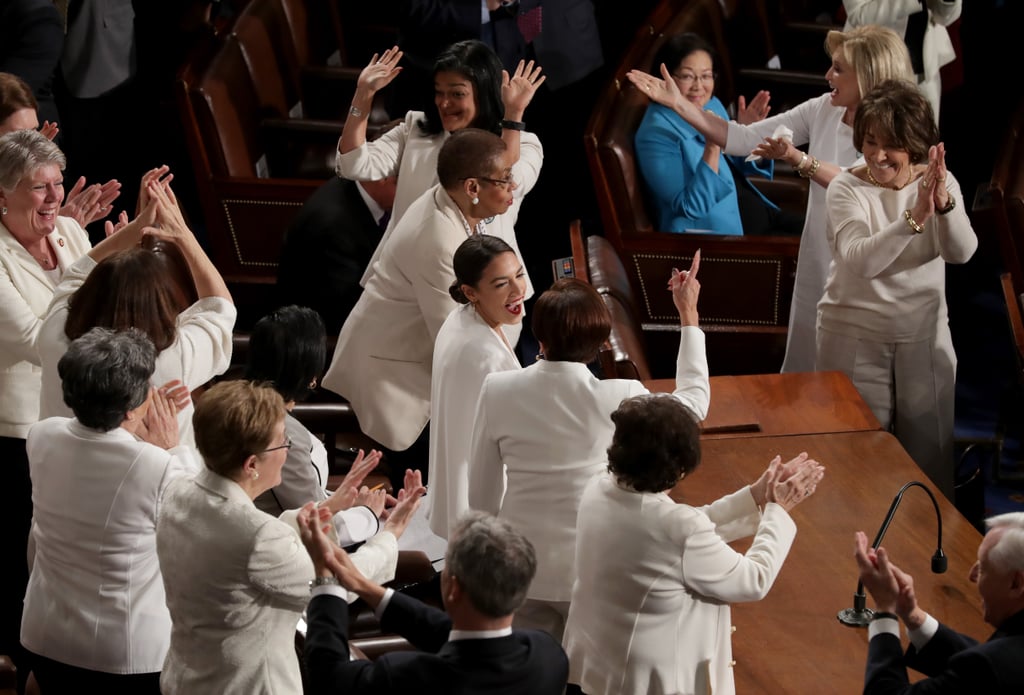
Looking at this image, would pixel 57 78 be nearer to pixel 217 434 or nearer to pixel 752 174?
pixel 752 174

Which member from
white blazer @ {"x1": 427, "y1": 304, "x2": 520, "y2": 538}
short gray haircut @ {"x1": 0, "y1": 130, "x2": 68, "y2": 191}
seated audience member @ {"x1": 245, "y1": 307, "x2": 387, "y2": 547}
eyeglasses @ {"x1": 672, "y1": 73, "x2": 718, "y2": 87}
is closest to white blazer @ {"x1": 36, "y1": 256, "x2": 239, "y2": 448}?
seated audience member @ {"x1": 245, "y1": 307, "x2": 387, "y2": 547}

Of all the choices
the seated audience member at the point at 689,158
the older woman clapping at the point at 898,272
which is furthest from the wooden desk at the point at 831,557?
the seated audience member at the point at 689,158

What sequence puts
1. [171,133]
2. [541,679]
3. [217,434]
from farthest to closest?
[171,133], [217,434], [541,679]

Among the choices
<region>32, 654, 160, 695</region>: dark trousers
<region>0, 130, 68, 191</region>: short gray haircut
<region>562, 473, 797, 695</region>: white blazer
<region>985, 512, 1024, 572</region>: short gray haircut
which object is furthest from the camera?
<region>0, 130, 68, 191</region>: short gray haircut

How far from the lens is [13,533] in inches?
143

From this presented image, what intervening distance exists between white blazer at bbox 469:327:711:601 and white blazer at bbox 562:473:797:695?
11.3 inches

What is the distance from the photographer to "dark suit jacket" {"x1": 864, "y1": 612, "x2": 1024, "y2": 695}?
227 cm

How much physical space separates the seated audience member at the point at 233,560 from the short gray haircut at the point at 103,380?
20cm

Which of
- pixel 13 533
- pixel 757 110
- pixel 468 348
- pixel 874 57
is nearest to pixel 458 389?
pixel 468 348

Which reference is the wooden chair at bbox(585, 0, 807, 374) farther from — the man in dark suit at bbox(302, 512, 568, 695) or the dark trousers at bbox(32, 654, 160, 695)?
the man in dark suit at bbox(302, 512, 568, 695)

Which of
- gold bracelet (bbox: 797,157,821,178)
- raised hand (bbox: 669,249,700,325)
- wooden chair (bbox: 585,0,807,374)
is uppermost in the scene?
raised hand (bbox: 669,249,700,325)

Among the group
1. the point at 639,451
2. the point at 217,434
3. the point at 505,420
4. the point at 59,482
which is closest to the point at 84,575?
the point at 59,482

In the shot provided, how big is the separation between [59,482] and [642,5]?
4.60 meters

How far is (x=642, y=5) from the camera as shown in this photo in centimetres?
663
